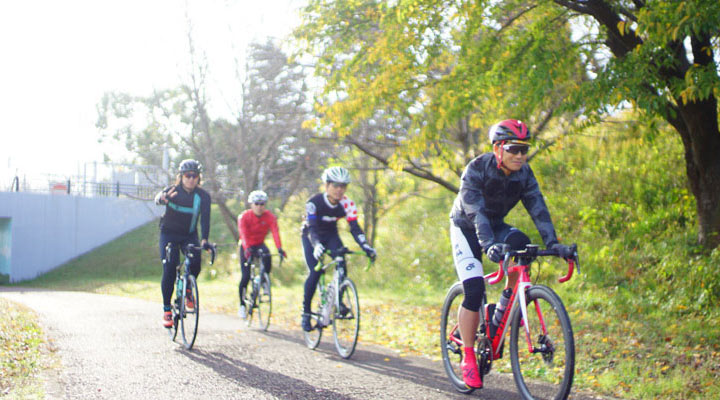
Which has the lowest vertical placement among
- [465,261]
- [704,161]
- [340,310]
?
[340,310]

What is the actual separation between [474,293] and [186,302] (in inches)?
165

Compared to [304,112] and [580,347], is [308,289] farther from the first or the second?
[304,112]

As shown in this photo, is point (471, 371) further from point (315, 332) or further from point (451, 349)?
point (315, 332)

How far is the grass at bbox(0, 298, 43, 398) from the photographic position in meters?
5.43

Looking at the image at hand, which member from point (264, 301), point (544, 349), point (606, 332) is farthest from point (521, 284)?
point (264, 301)

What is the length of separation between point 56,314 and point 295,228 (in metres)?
12.9

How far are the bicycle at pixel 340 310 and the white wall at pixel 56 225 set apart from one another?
22175 mm

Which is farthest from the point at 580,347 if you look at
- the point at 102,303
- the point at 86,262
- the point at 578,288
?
the point at 86,262

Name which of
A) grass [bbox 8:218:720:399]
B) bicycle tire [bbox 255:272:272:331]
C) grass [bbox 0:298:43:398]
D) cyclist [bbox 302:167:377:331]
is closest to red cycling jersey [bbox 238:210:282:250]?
bicycle tire [bbox 255:272:272:331]

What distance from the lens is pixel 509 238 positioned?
4.97m

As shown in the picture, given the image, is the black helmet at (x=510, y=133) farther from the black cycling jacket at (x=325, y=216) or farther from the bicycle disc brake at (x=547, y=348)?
the black cycling jacket at (x=325, y=216)

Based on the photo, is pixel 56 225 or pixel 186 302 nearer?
pixel 186 302

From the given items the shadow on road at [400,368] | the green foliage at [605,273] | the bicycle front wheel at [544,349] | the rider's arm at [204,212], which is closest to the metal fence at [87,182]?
the green foliage at [605,273]

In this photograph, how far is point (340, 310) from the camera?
750cm
